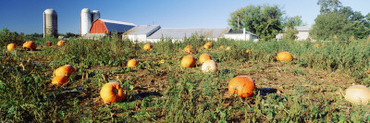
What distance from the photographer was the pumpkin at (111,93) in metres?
3.11

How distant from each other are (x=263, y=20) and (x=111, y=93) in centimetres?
5258

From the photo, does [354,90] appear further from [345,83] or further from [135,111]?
[135,111]

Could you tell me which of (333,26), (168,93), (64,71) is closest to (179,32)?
(333,26)

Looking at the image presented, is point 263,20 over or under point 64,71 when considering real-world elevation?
over

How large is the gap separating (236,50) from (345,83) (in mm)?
3042

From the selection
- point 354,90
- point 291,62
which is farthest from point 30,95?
point 291,62

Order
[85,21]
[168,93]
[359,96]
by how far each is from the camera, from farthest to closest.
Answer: [85,21] < [168,93] < [359,96]

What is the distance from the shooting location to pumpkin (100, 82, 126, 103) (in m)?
3.11

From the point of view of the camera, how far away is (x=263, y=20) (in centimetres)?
5081

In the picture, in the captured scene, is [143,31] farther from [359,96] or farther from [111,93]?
[359,96]

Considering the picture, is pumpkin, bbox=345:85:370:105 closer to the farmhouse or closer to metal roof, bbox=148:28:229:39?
the farmhouse

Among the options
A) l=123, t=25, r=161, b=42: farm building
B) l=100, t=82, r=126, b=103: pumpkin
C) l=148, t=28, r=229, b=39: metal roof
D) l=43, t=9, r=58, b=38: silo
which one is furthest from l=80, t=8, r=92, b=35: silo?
l=100, t=82, r=126, b=103: pumpkin

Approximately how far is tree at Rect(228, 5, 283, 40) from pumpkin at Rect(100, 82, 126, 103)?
47.7m

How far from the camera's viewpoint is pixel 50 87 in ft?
12.1
